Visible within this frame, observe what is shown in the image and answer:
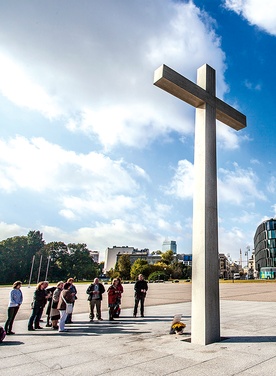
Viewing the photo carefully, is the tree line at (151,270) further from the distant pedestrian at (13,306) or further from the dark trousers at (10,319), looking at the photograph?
the dark trousers at (10,319)

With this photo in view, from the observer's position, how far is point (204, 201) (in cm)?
712

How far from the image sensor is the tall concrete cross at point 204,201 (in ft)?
21.9

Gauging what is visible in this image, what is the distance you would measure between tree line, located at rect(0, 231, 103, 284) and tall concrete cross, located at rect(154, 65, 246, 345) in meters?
69.5

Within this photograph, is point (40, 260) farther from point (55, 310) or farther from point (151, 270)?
point (55, 310)

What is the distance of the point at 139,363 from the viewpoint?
532 centimetres

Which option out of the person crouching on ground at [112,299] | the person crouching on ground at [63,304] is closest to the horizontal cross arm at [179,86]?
the person crouching on ground at [63,304]

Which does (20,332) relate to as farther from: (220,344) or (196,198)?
(196,198)

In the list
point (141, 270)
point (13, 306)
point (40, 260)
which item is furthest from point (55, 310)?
point (40, 260)

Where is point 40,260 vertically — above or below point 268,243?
below

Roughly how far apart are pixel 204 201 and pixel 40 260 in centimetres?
7871

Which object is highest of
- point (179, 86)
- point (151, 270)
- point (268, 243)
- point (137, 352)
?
point (268, 243)

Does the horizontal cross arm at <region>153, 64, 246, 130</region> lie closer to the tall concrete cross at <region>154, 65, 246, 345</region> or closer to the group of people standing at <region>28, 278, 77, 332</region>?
the tall concrete cross at <region>154, 65, 246, 345</region>

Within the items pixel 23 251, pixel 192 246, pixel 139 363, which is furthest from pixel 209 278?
pixel 23 251

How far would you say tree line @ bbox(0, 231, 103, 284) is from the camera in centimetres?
7569
